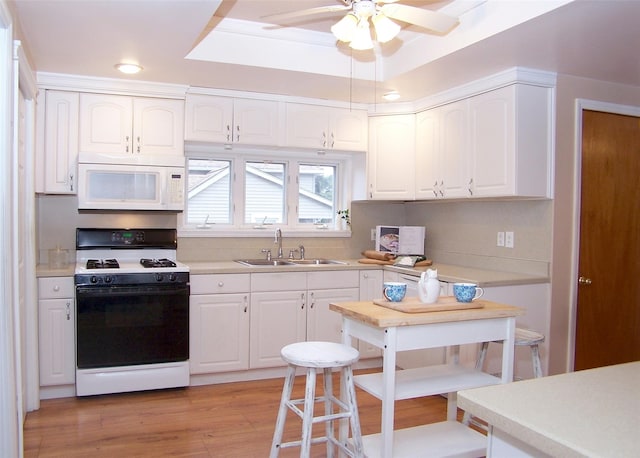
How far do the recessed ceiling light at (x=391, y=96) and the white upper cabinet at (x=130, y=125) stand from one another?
5.00 feet

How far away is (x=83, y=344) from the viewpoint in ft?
11.3

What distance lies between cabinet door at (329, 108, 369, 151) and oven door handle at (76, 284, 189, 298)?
66.2 inches

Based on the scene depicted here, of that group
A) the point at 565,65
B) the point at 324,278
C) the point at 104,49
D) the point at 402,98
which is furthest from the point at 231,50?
the point at 565,65

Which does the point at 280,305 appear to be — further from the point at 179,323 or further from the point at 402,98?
the point at 402,98

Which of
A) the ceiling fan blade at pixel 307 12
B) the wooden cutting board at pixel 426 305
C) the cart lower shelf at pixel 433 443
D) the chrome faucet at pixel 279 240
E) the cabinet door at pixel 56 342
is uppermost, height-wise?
the ceiling fan blade at pixel 307 12

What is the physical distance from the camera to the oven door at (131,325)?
343 cm

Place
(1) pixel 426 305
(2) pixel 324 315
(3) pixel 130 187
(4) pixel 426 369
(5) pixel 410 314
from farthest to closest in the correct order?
(2) pixel 324 315 < (3) pixel 130 187 < (4) pixel 426 369 < (1) pixel 426 305 < (5) pixel 410 314

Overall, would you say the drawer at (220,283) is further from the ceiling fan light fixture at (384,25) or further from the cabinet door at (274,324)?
the ceiling fan light fixture at (384,25)

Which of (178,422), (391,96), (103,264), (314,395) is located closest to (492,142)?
(391,96)

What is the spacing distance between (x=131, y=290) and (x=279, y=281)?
103cm

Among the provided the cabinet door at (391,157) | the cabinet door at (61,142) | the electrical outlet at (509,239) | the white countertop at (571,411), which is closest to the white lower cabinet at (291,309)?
the cabinet door at (391,157)

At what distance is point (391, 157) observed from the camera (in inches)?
174

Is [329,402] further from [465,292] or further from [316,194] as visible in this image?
[316,194]

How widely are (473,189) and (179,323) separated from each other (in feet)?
7.20
